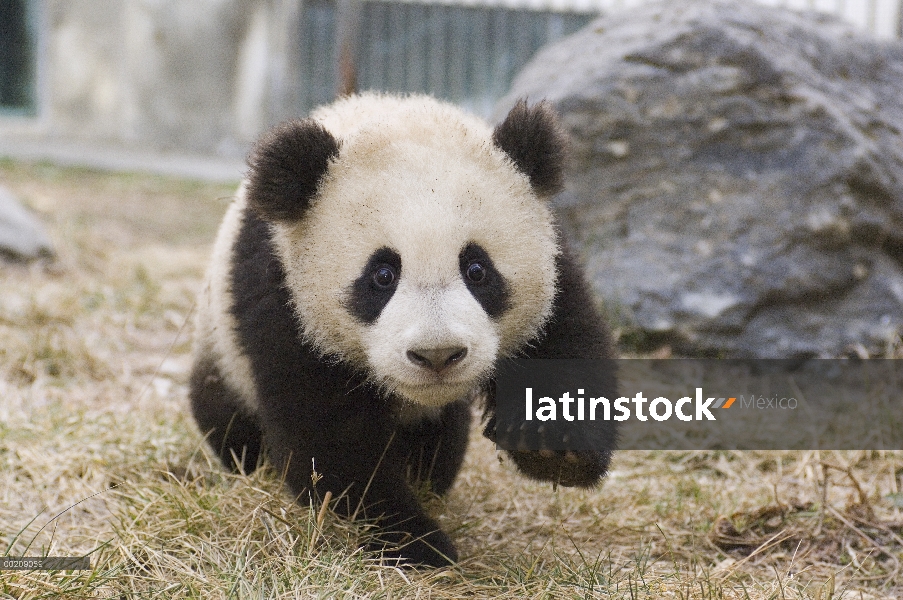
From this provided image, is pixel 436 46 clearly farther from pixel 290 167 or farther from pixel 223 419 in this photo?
pixel 290 167

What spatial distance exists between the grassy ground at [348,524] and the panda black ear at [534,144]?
1371 millimetres

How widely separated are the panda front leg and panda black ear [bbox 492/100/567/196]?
106cm

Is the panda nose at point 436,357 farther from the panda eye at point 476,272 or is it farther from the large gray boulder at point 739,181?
the large gray boulder at point 739,181

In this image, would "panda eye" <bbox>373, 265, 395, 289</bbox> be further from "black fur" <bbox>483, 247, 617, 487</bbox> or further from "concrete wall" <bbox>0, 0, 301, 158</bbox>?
"concrete wall" <bbox>0, 0, 301, 158</bbox>

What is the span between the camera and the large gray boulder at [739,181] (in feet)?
18.1

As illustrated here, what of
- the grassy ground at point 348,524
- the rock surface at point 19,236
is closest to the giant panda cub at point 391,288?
the grassy ground at point 348,524

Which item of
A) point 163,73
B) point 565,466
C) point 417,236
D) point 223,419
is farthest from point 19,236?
point 163,73

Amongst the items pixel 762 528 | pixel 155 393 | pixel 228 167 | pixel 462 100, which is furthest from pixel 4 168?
pixel 762 528

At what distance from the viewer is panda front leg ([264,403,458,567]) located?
3.23 metres

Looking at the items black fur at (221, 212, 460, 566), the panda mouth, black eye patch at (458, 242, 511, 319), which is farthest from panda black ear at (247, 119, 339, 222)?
the panda mouth

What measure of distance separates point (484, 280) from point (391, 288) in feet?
1.03

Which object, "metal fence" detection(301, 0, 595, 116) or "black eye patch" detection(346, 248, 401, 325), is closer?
"black eye patch" detection(346, 248, 401, 325)

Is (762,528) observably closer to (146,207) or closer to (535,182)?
(535,182)

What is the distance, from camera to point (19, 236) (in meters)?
7.43
